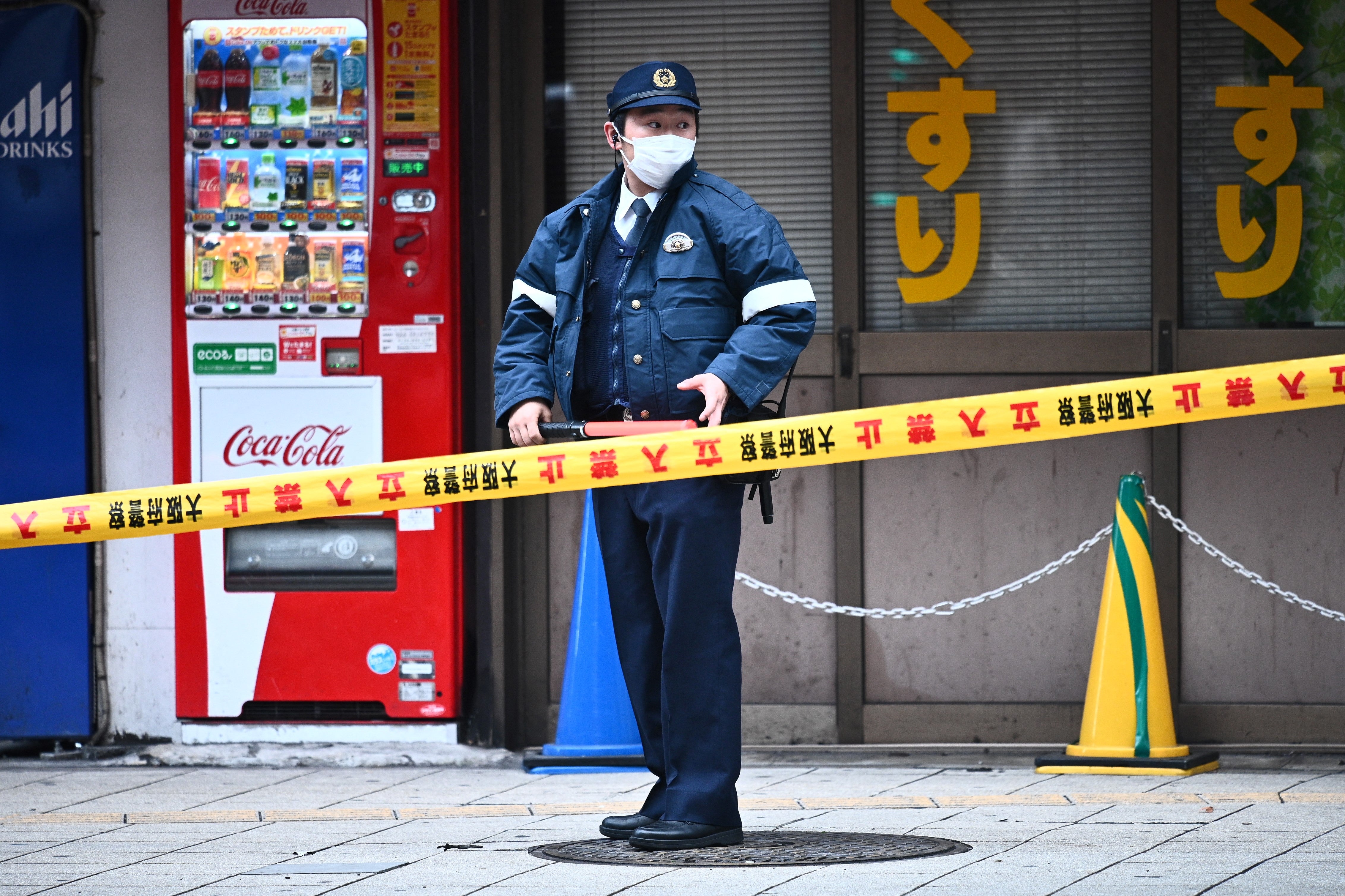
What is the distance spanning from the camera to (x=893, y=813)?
4.86m

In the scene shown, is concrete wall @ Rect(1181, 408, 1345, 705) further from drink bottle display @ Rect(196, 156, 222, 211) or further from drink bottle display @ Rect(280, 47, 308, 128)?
drink bottle display @ Rect(196, 156, 222, 211)

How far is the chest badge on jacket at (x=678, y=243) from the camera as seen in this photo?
13.7 feet

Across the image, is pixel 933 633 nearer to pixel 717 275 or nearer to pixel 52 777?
pixel 717 275

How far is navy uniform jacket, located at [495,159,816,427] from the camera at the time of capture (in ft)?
13.4

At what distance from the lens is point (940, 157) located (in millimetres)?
6297

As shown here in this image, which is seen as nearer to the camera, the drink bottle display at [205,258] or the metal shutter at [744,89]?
the drink bottle display at [205,258]

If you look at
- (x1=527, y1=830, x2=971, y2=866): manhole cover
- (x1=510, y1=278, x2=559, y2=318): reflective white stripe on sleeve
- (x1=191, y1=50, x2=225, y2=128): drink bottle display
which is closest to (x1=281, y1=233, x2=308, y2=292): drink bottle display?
(x1=191, y1=50, x2=225, y2=128): drink bottle display

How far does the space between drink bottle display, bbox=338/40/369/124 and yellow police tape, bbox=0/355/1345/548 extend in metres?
2.34

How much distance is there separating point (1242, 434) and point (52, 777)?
14.9 feet

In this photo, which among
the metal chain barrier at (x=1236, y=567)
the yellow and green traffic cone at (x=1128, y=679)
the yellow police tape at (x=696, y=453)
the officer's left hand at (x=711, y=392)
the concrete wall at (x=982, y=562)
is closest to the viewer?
the yellow police tape at (x=696, y=453)

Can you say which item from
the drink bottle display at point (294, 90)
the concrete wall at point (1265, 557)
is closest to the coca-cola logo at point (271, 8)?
the drink bottle display at point (294, 90)

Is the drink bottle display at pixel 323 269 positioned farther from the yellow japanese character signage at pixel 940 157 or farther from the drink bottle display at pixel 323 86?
the yellow japanese character signage at pixel 940 157

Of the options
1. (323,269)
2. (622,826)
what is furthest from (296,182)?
(622,826)

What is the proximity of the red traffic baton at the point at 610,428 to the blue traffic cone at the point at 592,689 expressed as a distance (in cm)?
159
